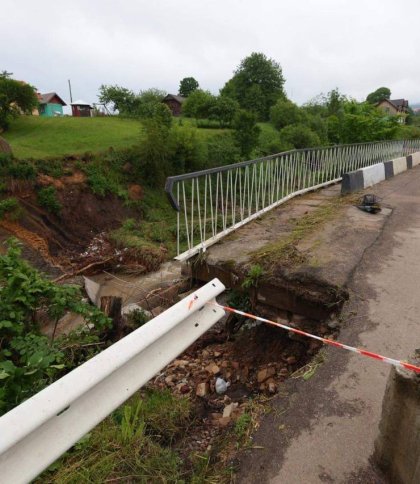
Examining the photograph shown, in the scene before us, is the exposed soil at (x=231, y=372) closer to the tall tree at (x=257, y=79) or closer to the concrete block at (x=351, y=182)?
the concrete block at (x=351, y=182)

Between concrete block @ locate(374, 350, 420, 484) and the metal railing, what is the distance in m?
3.19

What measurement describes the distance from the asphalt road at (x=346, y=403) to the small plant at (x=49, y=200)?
11842 mm

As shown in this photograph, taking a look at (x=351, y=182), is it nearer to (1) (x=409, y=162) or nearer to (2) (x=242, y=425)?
(1) (x=409, y=162)

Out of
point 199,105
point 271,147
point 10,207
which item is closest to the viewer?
point 10,207

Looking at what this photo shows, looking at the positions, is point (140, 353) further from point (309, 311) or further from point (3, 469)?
point (309, 311)

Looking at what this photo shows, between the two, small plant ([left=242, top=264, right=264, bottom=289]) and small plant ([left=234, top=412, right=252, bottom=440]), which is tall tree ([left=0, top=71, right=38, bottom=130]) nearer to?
small plant ([left=242, top=264, right=264, bottom=289])

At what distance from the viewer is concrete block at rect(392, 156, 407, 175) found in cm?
1161

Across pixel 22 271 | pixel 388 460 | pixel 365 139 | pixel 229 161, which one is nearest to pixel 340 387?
pixel 388 460

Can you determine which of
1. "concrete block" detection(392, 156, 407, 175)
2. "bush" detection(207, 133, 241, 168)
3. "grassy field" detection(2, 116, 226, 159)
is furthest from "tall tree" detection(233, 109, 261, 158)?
"concrete block" detection(392, 156, 407, 175)

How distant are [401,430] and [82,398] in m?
1.45

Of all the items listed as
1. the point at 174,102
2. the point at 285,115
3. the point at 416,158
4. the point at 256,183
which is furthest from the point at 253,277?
the point at 174,102

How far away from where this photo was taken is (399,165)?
12.1 meters

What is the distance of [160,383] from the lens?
342 centimetres

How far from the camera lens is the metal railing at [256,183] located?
5043 millimetres
